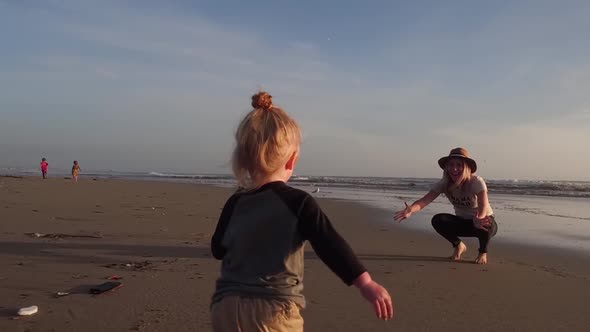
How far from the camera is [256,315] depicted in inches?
73.0

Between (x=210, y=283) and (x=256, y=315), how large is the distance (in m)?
2.25

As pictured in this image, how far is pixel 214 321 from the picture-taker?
1.95 metres

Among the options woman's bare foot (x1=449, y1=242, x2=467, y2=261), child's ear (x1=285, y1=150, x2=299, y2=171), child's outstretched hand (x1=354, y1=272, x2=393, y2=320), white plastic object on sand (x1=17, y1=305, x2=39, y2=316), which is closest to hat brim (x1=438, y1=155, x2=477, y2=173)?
woman's bare foot (x1=449, y1=242, x2=467, y2=261)

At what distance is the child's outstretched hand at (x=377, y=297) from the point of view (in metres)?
1.74

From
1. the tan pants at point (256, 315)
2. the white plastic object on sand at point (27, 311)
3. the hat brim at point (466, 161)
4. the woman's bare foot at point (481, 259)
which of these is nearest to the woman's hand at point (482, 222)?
the woman's bare foot at point (481, 259)

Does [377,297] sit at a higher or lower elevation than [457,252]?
higher

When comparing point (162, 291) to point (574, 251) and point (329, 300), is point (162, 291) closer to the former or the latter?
point (329, 300)

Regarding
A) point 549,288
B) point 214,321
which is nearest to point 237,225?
point 214,321

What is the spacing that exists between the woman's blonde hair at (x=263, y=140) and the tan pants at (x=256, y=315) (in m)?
0.49

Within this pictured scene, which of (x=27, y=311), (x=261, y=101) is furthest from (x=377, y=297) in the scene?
(x=27, y=311)

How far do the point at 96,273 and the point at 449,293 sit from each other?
114 inches

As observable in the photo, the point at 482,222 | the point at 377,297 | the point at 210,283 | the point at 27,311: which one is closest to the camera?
the point at 377,297

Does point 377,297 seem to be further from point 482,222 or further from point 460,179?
point 460,179

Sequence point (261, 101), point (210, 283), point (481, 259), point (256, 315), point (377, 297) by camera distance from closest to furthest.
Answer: point (377, 297)
point (256, 315)
point (261, 101)
point (210, 283)
point (481, 259)
